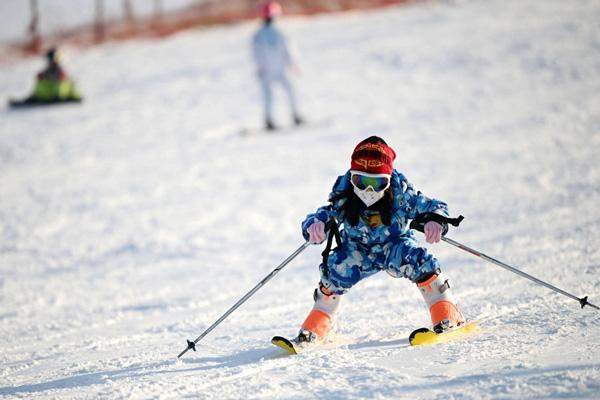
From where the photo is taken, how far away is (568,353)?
10.6ft

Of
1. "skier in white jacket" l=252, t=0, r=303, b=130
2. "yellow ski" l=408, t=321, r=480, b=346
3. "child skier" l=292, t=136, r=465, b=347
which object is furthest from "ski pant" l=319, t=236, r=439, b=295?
"skier in white jacket" l=252, t=0, r=303, b=130

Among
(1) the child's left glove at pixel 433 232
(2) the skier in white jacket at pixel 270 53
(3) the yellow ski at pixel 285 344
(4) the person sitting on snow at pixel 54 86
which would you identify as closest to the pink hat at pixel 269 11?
(2) the skier in white jacket at pixel 270 53

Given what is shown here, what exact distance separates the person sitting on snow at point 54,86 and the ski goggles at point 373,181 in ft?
37.0

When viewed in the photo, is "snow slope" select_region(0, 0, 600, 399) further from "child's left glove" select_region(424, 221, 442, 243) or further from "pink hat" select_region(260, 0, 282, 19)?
"pink hat" select_region(260, 0, 282, 19)

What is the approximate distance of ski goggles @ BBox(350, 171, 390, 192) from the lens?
3.73m

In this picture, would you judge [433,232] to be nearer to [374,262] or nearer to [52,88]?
[374,262]

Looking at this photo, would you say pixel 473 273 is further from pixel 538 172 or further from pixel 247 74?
pixel 247 74

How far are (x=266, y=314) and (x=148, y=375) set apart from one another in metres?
1.62

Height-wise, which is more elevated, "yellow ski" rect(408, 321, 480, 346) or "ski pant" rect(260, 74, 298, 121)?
"ski pant" rect(260, 74, 298, 121)

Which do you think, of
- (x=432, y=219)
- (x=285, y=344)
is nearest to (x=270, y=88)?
(x=432, y=219)

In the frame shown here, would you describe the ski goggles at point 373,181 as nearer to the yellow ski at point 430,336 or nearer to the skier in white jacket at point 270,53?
the yellow ski at point 430,336

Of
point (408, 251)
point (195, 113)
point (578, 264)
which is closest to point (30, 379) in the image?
point (408, 251)

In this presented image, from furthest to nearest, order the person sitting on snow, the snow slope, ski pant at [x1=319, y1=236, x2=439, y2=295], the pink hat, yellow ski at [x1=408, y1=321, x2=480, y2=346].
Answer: the person sitting on snow, the pink hat, ski pant at [x1=319, y1=236, x2=439, y2=295], yellow ski at [x1=408, y1=321, x2=480, y2=346], the snow slope

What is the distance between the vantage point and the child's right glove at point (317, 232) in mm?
3781
